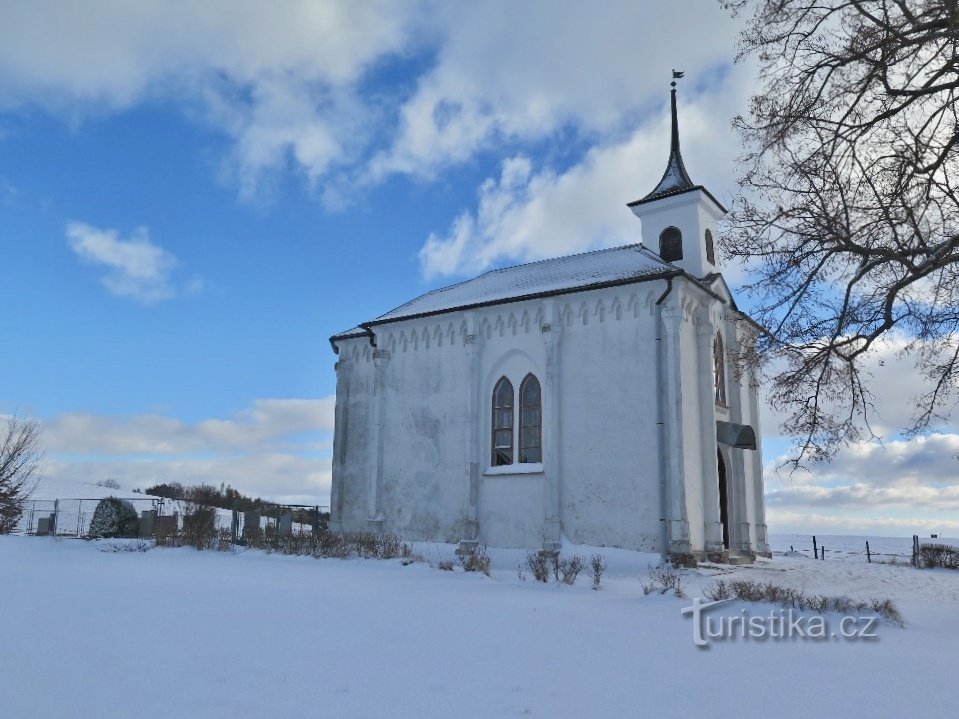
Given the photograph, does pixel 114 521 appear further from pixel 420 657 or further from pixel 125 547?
pixel 420 657

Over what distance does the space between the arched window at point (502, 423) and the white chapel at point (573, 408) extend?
6cm

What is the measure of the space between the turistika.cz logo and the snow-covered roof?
12.1 m

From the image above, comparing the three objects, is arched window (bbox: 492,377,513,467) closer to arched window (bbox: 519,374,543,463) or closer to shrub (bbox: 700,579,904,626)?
arched window (bbox: 519,374,543,463)

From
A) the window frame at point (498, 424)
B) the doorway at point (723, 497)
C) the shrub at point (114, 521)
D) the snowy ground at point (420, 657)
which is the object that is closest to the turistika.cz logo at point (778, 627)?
the snowy ground at point (420, 657)

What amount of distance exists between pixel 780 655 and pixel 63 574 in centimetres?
1191

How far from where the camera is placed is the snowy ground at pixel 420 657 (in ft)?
16.5

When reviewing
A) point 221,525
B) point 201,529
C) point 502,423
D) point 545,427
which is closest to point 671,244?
point 545,427

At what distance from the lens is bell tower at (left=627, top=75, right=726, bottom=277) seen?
22609 millimetres

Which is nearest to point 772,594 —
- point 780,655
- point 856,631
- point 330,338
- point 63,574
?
point 856,631

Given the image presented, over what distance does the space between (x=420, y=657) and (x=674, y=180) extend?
20.9 metres

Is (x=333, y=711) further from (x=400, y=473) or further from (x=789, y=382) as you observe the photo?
(x=400, y=473)

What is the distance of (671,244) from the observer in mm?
23172

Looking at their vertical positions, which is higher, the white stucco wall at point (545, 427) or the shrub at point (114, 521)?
the white stucco wall at point (545, 427)

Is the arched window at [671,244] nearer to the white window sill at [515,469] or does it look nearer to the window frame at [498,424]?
the window frame at [498,424]
